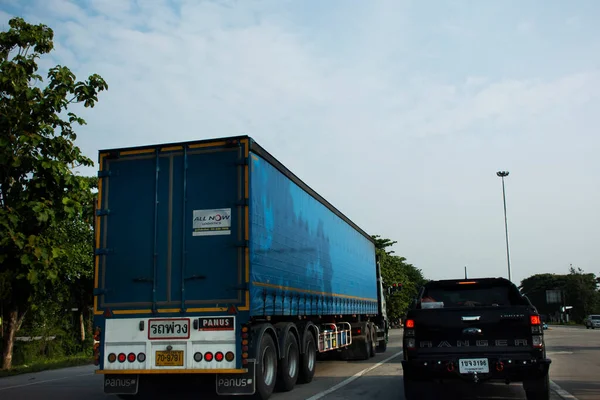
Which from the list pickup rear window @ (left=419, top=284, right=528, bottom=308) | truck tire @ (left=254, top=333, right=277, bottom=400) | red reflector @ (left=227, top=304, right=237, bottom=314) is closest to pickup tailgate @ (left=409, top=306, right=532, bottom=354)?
pickup rear window @ (left=419, top=284, right=528, bottom=308)

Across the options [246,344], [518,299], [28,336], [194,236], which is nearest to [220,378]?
[246,344]

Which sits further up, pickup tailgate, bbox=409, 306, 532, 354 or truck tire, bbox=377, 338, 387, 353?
pickup tailgate, bbox=409, 306, 532, 354

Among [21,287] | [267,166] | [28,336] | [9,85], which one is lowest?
[28,336]

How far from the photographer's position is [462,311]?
7934mm

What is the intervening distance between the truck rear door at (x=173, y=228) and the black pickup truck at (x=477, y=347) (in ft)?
8.60

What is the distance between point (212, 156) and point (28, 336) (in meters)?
17.0

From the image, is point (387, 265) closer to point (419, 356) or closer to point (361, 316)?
point (361, 316)

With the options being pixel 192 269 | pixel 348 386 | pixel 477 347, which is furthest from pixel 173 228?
pixel 477 347

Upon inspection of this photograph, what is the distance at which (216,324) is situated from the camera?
845 cm

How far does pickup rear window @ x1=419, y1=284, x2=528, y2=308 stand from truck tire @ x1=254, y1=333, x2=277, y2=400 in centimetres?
247

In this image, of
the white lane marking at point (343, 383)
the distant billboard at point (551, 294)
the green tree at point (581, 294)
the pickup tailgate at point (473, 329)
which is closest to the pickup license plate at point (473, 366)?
the pickup tailgate at point (473, 329)

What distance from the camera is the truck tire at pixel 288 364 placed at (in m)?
9.80

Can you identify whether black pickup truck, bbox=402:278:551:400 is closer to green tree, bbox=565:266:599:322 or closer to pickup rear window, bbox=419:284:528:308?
pickup rear window, bbox=419:284:528:308

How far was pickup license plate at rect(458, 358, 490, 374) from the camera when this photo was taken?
7645 millimetres
